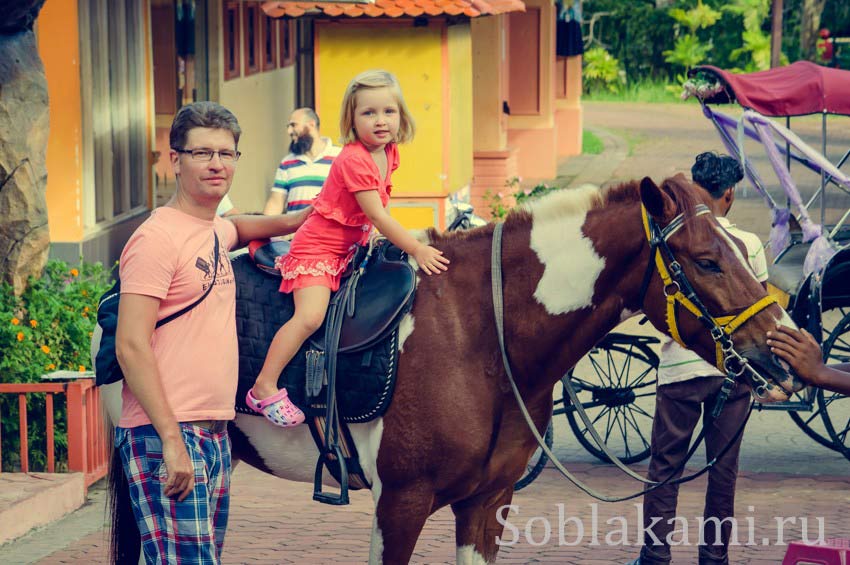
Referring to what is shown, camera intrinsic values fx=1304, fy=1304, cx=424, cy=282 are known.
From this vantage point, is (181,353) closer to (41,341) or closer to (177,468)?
(177,468)

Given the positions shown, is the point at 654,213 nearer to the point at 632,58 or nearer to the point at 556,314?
the point at 556,314

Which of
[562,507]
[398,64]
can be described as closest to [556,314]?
[562,507]

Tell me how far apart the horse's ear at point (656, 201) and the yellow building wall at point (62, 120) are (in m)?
6.91

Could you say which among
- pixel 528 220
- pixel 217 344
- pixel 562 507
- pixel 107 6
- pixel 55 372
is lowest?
pixel 562 507

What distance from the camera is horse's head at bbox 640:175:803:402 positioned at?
4.38 metres

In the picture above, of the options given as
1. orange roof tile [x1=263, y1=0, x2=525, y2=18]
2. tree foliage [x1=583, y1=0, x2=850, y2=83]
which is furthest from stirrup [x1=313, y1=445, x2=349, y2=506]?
tree foliage [x1=583, y1=0, x2=850, y2=83]

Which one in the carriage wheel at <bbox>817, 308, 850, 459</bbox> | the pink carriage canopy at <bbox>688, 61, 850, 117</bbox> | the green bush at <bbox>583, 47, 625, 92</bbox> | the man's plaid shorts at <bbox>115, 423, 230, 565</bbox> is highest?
the green bush at <bbox>583, 47, 625, 92</bbox>

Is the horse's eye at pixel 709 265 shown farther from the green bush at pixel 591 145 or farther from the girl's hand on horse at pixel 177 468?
the green bush at pixel 591 145

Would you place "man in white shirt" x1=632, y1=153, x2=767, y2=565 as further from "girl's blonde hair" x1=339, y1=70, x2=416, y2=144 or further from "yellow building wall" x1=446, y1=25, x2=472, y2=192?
"yellow building wall" x1=446, y1=25, x2=472, y2=192

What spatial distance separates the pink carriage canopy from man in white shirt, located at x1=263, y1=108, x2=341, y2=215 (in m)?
2.85

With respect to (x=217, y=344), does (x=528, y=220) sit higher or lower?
higher

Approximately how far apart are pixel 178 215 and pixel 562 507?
4109 millimetres

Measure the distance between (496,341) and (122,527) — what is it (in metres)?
1.63

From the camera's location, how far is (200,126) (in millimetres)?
4109
